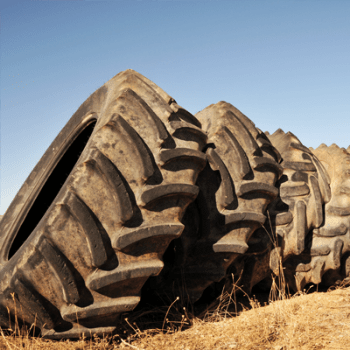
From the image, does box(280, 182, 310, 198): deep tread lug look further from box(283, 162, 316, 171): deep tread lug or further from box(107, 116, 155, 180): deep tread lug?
box(107, 116, 155, 180): deep tread lug

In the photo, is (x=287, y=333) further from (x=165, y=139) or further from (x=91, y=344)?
(x=165, y=139)

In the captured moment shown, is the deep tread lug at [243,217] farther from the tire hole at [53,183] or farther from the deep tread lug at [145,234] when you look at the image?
the tire hole at [53,183]

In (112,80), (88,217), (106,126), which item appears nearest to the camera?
(88,217)

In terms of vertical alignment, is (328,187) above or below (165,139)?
below

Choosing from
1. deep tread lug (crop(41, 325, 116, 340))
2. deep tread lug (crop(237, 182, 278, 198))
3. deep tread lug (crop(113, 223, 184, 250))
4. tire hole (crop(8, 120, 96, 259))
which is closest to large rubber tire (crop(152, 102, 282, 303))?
deep tread lug (crop(237, 182, 278, 198))

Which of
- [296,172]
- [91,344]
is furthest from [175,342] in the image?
[296,172]

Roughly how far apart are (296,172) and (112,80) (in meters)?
1.75

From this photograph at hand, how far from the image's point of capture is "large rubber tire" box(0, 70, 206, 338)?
1.96 m

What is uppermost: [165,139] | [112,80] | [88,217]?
[112,80]

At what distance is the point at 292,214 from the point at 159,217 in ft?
4.52

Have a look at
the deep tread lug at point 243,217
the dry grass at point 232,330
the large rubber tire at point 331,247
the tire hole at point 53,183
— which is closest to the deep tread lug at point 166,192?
the deep tread lug at point 243,217

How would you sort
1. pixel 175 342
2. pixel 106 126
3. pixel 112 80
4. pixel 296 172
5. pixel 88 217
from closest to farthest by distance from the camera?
pixel 88 217, pixel 106 126, pixel 175 342, pixel 112 80, pixel 296 172

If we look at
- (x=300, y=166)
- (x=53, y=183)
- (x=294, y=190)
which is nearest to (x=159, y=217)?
(x=294, y=190)

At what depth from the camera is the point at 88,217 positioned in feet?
6.42
